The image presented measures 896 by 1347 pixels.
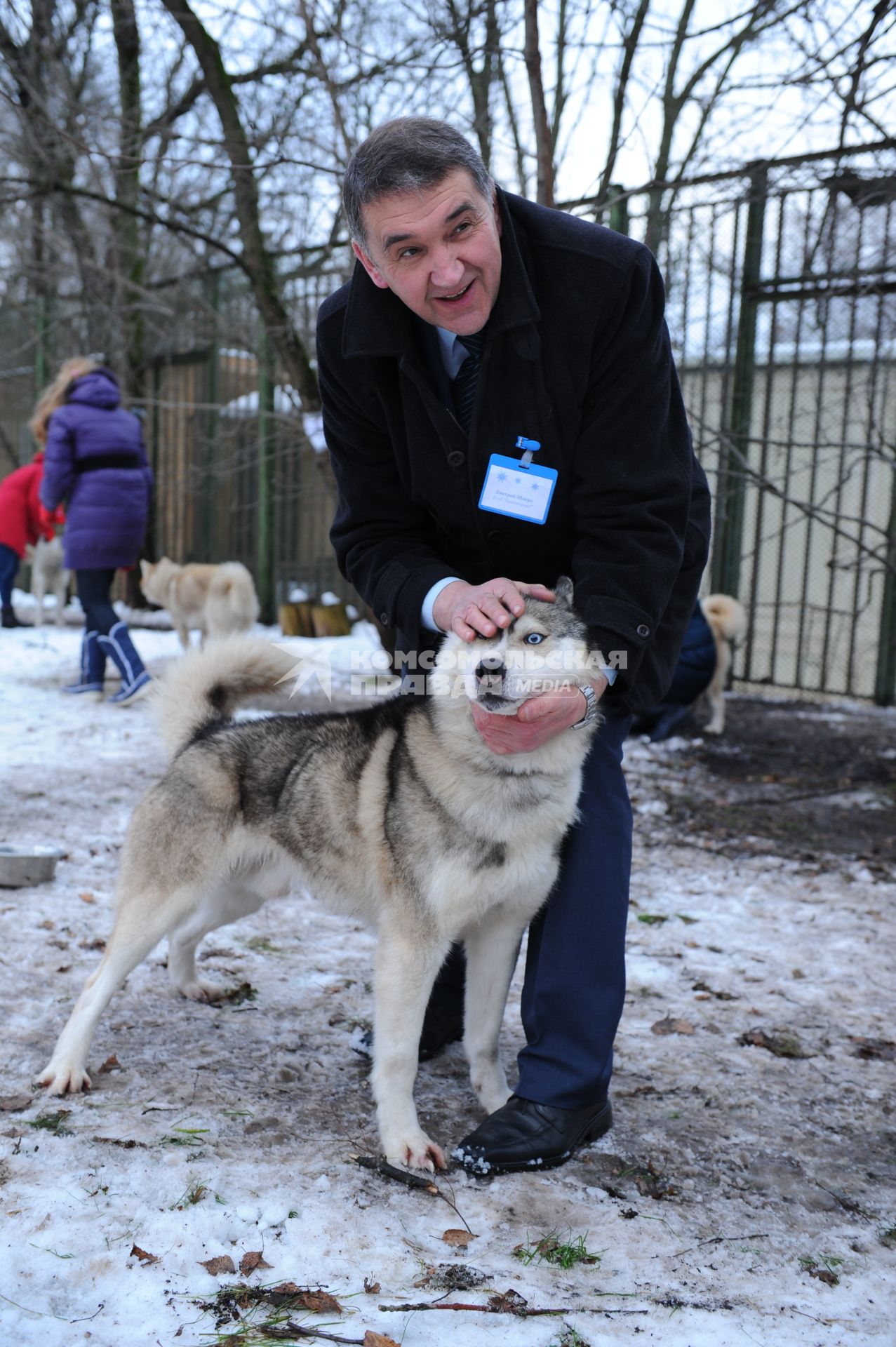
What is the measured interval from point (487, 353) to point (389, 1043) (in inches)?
58.7

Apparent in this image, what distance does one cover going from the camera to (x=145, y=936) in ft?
8.29

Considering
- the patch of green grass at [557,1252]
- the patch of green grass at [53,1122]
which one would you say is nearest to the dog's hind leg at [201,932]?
the patch of green grass at [53,1122]

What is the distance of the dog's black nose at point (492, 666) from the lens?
6.92ft

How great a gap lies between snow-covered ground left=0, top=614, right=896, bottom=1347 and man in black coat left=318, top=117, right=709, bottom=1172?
0.26 metres

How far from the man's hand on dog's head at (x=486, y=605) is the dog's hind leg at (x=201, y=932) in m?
1.07

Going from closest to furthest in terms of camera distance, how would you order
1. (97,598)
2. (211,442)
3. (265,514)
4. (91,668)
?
(97,598) < (91,668) < (265,514) < (211,442)

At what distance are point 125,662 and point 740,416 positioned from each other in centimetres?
464

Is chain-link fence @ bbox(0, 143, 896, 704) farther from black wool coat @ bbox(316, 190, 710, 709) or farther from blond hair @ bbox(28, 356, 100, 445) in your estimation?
black wool coat @ bbox(316, 190, 710, 709)

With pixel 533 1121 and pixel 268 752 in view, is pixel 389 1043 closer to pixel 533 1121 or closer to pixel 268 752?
pixel 533 1121

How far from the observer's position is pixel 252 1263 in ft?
6.04

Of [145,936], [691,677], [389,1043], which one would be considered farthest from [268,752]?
[691,677]

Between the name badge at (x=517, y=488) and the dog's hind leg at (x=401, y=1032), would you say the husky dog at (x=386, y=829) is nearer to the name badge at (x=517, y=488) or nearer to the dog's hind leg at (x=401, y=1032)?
the dog's hind leg at (x=401, y=1032)

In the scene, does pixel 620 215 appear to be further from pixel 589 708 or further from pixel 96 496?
pixel 589 708

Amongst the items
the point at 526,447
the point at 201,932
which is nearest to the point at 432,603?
the point at 526,447
